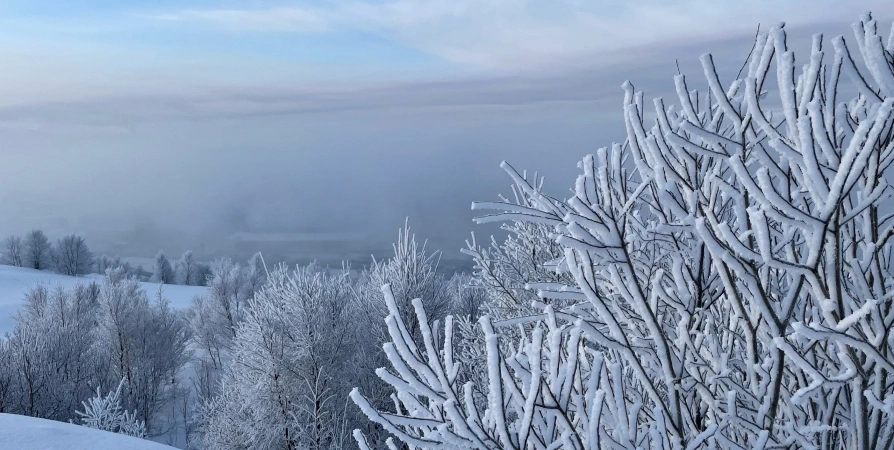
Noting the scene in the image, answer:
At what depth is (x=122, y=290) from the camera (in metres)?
30.6

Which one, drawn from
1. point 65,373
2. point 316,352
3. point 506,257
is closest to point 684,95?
point 506,257

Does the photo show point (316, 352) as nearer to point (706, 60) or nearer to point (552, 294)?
point (552, 294)

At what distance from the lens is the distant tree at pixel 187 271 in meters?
70.8

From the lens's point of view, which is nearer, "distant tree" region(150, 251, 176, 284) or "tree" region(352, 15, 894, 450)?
"tree" region(352, 15, 894, 450)

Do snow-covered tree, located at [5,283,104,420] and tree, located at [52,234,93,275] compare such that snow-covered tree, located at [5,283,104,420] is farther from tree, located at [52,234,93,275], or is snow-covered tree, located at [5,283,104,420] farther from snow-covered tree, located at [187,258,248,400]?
tree, located at [52,234,93,275]

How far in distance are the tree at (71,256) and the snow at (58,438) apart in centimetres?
6162

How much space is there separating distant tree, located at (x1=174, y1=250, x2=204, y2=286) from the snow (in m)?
67.2

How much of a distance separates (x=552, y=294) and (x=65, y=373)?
2514 cm

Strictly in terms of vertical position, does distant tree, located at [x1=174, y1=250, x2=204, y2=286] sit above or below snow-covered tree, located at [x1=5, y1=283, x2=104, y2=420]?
below

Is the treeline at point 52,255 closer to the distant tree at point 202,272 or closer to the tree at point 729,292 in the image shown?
the distant tree at point 202,272

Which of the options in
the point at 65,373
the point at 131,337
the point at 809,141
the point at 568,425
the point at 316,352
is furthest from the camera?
the point at 131,337

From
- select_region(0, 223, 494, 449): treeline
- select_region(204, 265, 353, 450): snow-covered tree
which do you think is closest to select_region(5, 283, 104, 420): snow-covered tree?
select_region(0, 223, 494, 449): treeline

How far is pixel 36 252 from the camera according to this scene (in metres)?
62.7

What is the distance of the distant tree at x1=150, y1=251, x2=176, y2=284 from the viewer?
225 ft
